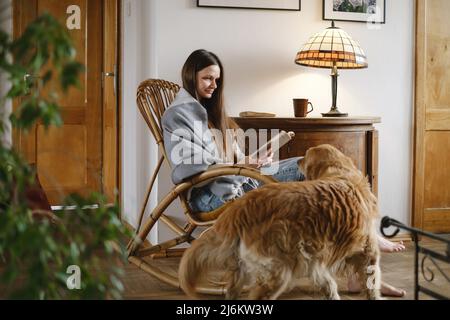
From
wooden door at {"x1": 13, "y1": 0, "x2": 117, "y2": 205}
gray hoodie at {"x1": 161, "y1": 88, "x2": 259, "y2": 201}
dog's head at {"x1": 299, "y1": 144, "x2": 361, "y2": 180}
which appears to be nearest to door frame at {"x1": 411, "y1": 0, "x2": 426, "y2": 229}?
gray hoodie at {"x1": 161, "y1": 88, "x2": 259, "y2": 201}

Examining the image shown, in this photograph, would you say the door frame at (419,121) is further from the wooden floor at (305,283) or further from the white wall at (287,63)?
the wooden floor at (305,283)

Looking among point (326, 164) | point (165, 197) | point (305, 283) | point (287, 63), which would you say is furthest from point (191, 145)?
point (287, 63)

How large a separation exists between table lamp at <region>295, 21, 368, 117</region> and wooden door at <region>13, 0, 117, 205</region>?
6.04 feet

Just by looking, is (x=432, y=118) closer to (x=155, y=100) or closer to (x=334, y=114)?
(x=334, y=114)

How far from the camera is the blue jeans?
102 inches

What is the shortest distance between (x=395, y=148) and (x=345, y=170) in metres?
1.73

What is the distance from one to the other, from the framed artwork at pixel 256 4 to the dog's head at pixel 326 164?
4.60 feet

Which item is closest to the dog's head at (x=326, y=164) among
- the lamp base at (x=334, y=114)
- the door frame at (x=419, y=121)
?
the lamp base at (x=334, y=114)

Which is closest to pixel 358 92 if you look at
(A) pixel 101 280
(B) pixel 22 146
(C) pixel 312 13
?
(C) pixel 312 13

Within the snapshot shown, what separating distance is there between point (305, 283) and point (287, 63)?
1.33 metres

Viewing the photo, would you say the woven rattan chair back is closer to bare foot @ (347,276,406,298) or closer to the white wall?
the white wall

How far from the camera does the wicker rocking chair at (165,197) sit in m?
2.54
